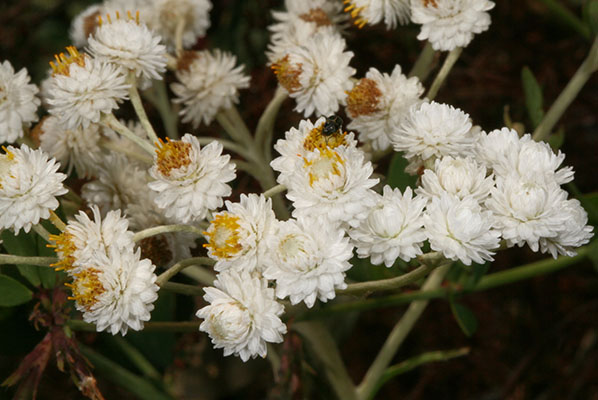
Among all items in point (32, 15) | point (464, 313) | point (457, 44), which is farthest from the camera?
point (32, 15)

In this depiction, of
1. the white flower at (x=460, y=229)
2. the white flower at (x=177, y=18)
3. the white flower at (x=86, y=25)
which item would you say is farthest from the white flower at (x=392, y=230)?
the white flower at (x=86, y=25)

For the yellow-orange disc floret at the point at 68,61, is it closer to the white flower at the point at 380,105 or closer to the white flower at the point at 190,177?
the white flower at the point at 190,177

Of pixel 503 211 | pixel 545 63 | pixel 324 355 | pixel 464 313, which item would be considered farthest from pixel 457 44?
pixel 545 63

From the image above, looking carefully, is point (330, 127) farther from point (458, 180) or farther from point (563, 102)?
point (563, 102)

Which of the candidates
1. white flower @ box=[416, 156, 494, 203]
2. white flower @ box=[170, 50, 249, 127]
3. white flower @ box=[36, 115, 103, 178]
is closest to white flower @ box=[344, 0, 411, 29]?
white flower @ box=[170, 50, 249, 127]

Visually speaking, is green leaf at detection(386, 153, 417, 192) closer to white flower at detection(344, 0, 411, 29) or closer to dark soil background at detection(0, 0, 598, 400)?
white flower at detection(344, 0, 411, 29)

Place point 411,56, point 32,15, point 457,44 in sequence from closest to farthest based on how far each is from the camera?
point 457,44 < point 411,56 < point 32,15

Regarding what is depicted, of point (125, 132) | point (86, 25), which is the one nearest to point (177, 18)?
point (86, 25)

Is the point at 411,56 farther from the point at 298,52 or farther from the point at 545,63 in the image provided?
the point at 298,52
